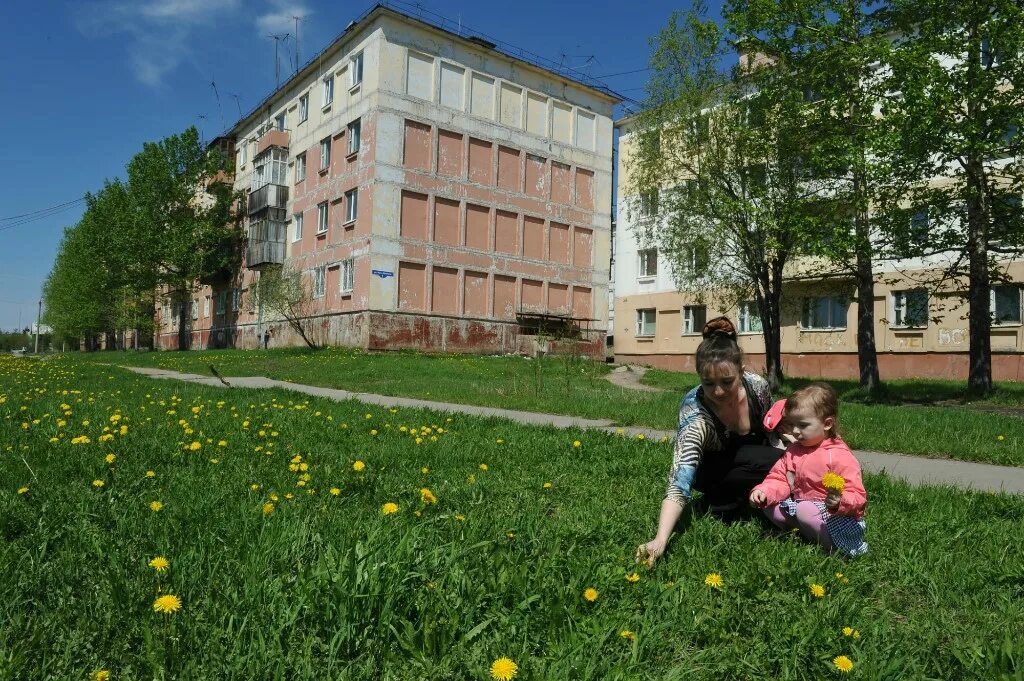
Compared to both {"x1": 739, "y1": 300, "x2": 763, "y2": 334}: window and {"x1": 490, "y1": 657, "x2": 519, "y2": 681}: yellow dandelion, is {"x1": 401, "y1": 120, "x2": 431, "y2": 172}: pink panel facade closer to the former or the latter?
{"x1": 739, "y1": 300, "x2": 763, "y2": 334}: window

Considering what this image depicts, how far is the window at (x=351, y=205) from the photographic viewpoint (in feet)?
102

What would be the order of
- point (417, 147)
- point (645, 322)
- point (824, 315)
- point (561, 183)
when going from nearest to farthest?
point (824, 315) < point (417, 147) < point (645, 322) < point (561, 183)

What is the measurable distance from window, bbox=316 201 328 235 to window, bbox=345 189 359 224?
236 cm

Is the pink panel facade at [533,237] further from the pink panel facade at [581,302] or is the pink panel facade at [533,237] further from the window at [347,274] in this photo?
the window at [347,274]

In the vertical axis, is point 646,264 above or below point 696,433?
above

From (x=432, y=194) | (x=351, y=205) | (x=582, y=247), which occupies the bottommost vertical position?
(x=582, y=247)

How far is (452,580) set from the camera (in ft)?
8.72

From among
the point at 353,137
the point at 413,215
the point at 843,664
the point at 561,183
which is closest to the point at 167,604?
the point at 843,664

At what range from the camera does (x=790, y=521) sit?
370 centimetres

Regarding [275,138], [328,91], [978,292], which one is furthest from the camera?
[275,138]

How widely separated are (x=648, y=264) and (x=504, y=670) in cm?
3355

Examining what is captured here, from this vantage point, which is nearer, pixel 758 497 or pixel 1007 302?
pixel 758 497

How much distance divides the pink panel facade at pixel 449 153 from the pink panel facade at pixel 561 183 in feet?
17.0

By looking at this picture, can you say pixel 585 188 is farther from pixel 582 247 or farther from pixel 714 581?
pixel 714 581
